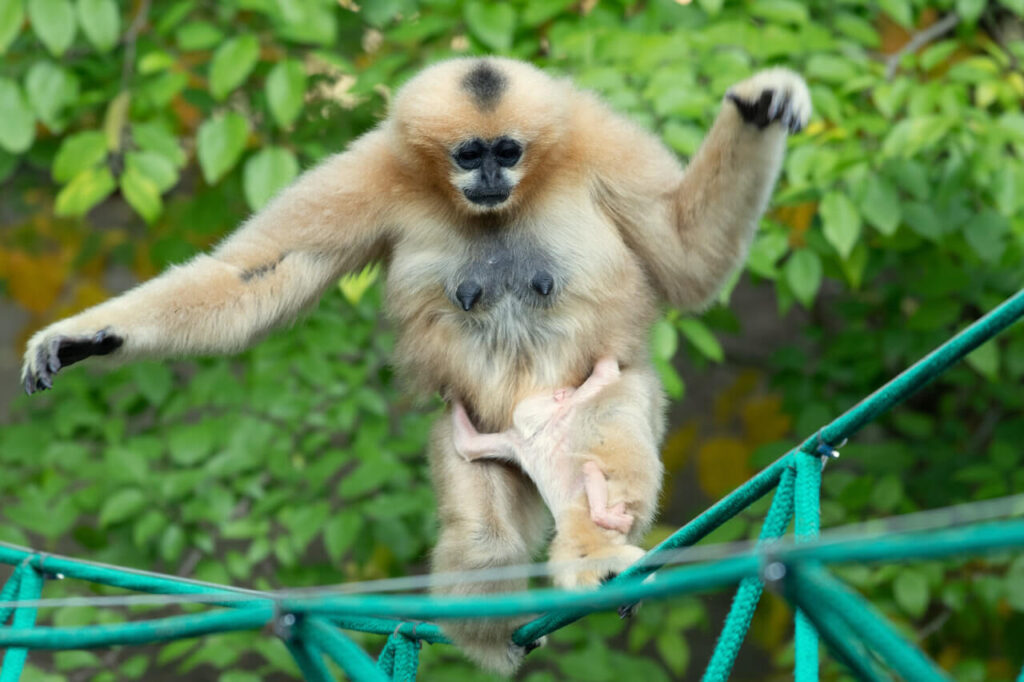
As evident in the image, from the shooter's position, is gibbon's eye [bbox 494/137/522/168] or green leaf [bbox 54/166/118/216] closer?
gibbon's eye [bbox 494/137/522/168]

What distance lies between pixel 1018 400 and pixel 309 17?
2549 mm

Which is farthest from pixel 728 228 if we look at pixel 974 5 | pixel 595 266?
pixel 974 5

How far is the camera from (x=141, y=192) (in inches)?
131

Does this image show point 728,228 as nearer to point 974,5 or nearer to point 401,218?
point 401,218

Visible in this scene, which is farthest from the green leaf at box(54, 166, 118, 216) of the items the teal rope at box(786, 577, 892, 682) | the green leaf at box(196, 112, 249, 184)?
the teal rope at box(786, 577, 892, 682)

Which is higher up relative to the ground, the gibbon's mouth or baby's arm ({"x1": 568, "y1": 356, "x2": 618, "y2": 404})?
the gibbon's mouth

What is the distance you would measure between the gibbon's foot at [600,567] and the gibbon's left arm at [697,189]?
71 cm

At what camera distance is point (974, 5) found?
3389 mm

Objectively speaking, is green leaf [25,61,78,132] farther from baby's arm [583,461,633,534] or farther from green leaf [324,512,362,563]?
baby's arm [583,461,633,534]

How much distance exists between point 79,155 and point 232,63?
20.1 inches

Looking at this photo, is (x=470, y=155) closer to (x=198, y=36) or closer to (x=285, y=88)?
(x=285, y=88)

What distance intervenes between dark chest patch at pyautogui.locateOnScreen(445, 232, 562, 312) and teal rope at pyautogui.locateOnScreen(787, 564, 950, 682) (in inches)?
60.0

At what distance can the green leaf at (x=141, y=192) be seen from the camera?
332 cm

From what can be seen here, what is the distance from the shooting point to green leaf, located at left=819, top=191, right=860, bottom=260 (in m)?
3.03
